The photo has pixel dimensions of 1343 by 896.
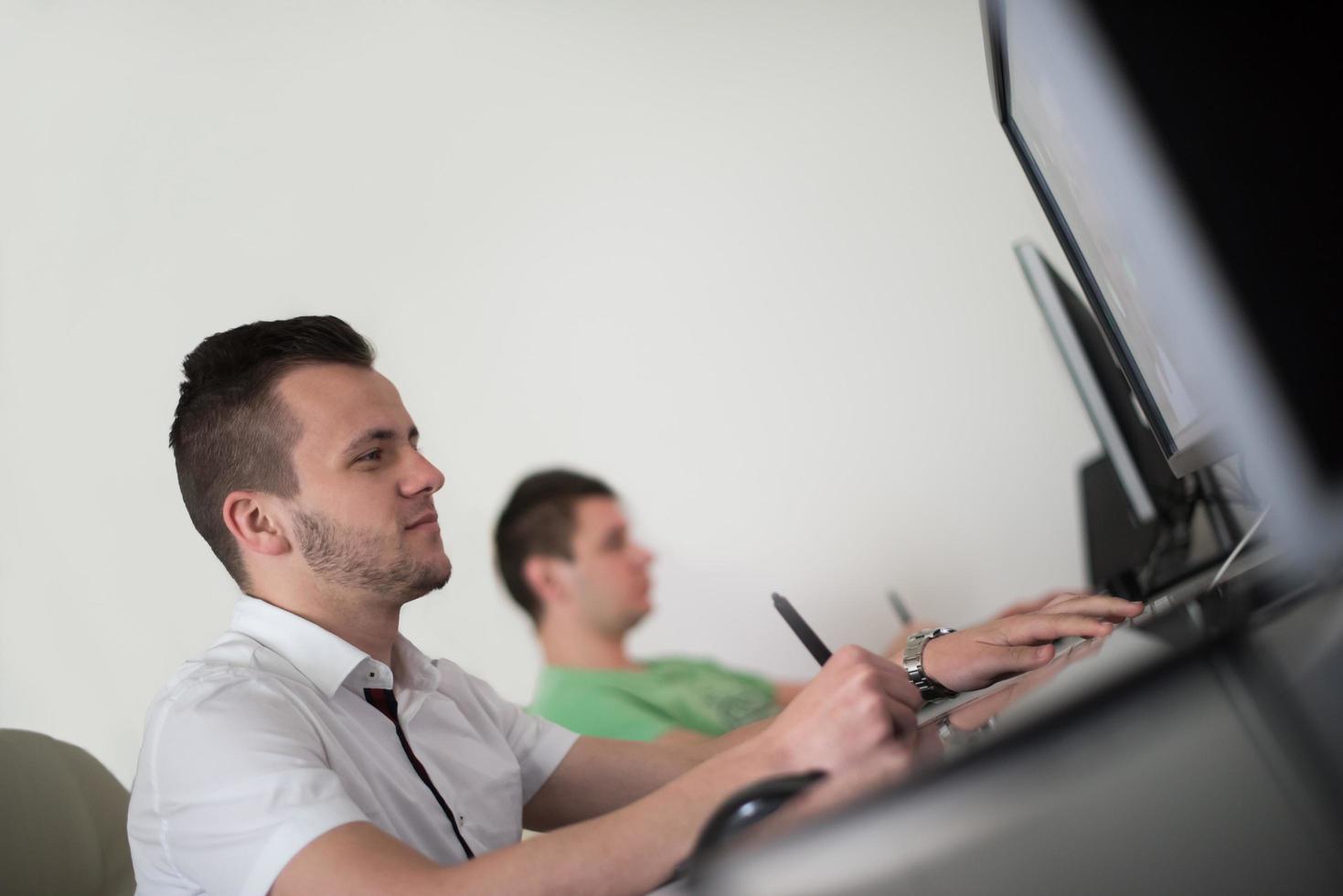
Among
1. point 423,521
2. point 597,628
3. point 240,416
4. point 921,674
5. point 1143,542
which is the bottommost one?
point 1143,542

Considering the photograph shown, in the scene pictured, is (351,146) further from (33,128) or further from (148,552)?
(148,552)

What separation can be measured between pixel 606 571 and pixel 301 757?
185 centimetres

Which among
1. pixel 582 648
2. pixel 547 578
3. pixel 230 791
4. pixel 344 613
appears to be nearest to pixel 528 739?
pixel 344 613

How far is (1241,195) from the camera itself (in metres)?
0.39

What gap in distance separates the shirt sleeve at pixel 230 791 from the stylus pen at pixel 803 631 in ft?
1.64

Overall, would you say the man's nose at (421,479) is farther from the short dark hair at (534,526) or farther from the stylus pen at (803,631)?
the short dark hair at (534,526)

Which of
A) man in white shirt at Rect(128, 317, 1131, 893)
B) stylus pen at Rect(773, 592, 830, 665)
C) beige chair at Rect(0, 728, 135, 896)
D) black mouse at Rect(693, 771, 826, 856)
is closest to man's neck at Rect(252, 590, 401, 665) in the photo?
man in white shirt at Rect(128, 317, 1131, 893)

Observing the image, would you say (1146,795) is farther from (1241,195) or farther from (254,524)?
(254,524)

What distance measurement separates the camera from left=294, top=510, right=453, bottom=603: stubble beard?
1065 mm

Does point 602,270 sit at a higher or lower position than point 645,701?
higher

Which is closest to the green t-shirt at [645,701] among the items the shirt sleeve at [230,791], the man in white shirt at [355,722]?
the man in white shirt at [355,722]

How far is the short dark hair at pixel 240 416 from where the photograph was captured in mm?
1097

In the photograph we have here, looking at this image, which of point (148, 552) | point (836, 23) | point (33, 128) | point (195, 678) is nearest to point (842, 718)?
point (195, 678)

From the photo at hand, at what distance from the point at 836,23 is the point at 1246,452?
3198 mm
